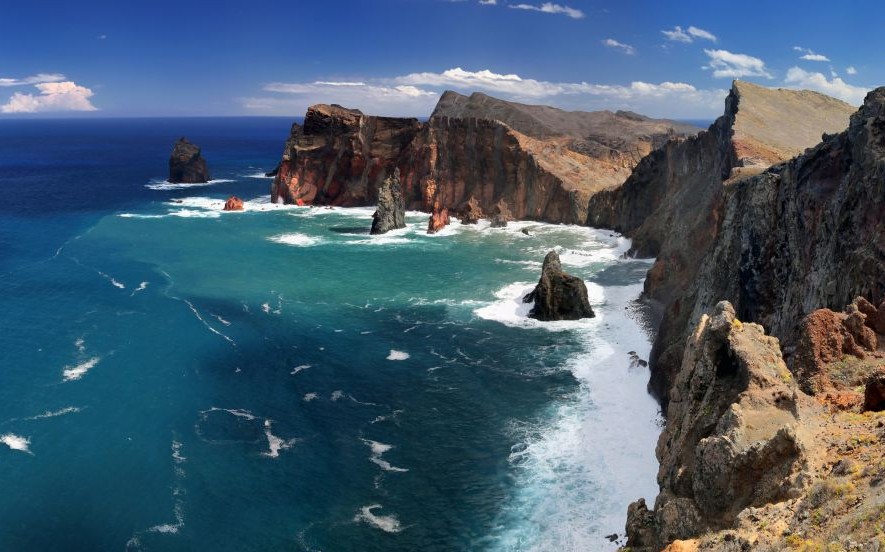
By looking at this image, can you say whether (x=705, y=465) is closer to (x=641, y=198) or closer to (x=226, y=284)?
(x=226, y=284)

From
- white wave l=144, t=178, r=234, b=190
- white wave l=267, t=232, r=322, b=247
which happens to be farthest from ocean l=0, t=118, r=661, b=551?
white wave l=144, t=178, r=234, b=190

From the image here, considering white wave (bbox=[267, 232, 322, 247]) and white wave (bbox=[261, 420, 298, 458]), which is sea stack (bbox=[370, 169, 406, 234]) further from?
white wave (bbox=[261, 420, 298, 458])

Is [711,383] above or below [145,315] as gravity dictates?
above

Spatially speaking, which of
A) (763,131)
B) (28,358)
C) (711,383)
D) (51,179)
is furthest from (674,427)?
(51,179)

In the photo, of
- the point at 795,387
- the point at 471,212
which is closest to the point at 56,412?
the point at 795,387

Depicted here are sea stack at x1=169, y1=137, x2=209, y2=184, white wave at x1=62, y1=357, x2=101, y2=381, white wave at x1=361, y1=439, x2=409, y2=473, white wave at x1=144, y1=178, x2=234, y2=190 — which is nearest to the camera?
white wave at x1=361, y1=439, x2=409, y2=473

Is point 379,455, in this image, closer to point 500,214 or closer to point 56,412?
point 56,412

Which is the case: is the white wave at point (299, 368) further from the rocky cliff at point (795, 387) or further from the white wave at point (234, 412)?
the rocky cliff at point (795, 387)
